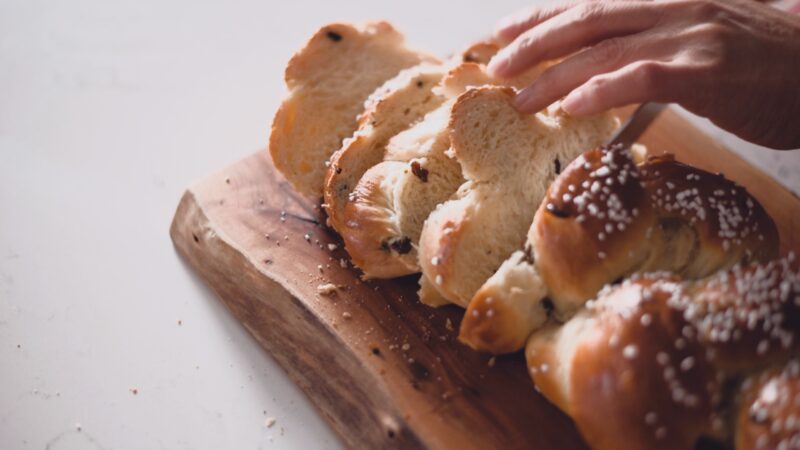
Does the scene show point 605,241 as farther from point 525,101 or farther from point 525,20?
point 525,20

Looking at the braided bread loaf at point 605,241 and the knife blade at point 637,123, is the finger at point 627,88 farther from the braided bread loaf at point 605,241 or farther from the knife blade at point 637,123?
the knife blade at point 637,123

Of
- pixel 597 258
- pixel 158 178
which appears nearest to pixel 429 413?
pixel 597 258

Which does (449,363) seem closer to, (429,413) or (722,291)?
(429,413)

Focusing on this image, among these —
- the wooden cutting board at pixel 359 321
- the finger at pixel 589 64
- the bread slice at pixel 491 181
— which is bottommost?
the wooden cutting board at pixel 359 321

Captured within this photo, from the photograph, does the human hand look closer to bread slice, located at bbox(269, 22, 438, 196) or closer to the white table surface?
bread slice, located at bbox(269, 22, 438, 196)

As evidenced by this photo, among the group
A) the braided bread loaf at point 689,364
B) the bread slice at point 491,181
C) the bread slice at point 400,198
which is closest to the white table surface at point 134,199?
the bread slice at point 400,198

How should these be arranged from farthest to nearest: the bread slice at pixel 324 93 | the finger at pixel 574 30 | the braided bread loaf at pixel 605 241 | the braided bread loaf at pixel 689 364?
the bread slice at pixel 324 93
the finger at pixel 574 30
the braided bread loaf at pixel 605 241
the braided bread loaf at pixel 689 364
